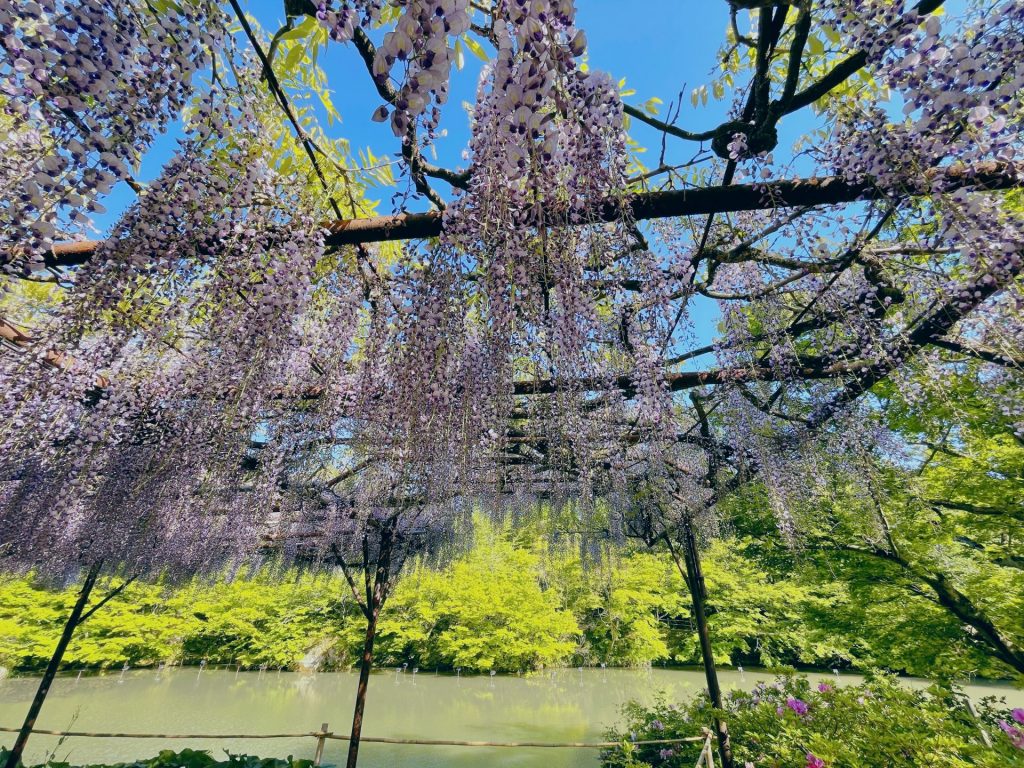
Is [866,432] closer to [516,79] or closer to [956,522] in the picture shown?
[956,522]

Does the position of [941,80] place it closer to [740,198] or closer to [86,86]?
[740,198]

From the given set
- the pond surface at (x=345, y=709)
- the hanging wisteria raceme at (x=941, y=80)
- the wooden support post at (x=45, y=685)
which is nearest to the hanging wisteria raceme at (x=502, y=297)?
the hanging wisteria raceme at (x=941, y=80)

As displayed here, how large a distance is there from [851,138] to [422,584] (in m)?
15.7

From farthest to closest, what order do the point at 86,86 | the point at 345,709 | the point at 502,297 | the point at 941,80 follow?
the point at 345,709 < the point at 502,297 < the point at 941,80 < the point at 86,86

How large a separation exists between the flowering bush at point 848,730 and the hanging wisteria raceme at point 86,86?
17.2 ft

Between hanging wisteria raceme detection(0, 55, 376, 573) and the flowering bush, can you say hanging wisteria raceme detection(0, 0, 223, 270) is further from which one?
the flowering bush

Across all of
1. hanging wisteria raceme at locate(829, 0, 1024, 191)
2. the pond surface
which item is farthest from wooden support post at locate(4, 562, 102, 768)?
hanging wisteria raceme at locate(829, 0, 1024, 191)

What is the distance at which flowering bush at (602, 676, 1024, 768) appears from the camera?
3074mm


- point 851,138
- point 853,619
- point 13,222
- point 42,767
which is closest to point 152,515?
point 42,767

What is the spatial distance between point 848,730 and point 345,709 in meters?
10.7

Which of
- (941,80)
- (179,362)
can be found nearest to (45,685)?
(179,362)

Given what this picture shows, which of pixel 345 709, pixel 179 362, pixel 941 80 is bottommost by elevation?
pixel 345 709

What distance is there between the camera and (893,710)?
12.7 ft

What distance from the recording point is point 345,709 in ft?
35.1
